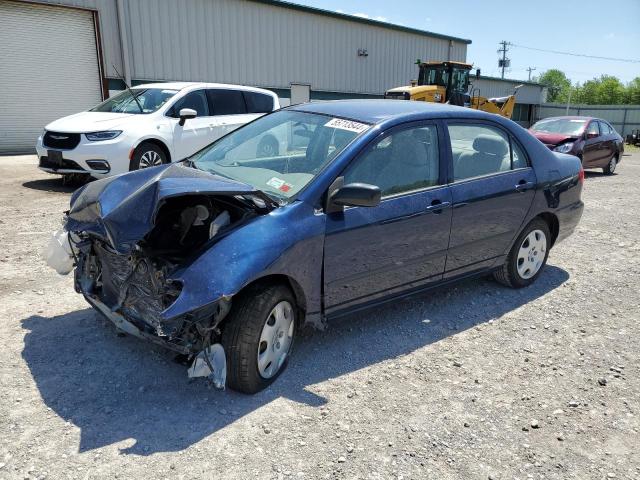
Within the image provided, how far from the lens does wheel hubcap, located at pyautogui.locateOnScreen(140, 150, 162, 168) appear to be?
8.22 metres

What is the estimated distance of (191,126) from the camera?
29.0ft

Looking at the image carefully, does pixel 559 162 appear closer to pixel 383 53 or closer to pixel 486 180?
pixel 486 180

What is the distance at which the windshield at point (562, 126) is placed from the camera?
43.2 feet

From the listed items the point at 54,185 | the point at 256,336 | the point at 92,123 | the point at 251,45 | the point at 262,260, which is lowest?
the point at 54,185

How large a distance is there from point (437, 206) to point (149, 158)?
19.4 feet

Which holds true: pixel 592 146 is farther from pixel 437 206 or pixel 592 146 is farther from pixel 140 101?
pixel 437 206

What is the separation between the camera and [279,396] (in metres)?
3.05

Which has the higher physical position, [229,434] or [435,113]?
[435,113]

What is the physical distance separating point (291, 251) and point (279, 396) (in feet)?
2.86

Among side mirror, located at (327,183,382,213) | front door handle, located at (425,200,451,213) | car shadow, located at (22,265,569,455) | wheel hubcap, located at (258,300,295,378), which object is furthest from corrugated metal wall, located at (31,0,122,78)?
wheel hubcap, located at (258,300,295,378)

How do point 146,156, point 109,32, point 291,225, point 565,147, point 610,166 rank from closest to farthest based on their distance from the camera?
1. point 291,225
2. point 146,156
3. point 565,147
4. point 610,166
5. point 109,32

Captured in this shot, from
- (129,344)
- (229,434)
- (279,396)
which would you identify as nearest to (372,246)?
(279,396)

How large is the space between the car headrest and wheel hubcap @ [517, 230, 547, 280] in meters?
0.87

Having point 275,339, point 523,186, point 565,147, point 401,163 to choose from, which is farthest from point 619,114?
point 275,339
